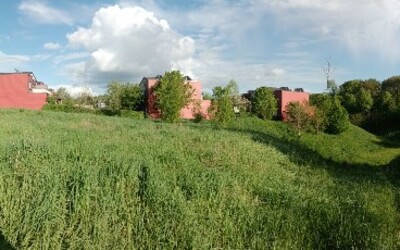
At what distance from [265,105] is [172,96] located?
53.2ft

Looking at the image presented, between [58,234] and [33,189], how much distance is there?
1.58m

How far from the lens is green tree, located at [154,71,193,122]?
42688mm

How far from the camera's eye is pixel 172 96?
143ft

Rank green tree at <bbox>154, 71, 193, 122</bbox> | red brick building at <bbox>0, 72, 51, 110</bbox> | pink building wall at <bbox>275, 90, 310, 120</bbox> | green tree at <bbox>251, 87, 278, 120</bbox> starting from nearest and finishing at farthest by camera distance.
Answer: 1. green tree at <bbox>154, 71, 193, 122</bbox>
2. red brick building at <bbox>0, 72, 51, 110</bbox>
3. green tree at <bbox>251, 87, 278, 120</bbox>
4. pink building wall at <bbox>275, 90, 310, 120</bbox>

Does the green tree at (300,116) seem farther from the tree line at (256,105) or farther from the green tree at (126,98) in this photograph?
the green tree at (126,98)

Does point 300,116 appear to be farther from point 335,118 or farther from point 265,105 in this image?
point 265,105

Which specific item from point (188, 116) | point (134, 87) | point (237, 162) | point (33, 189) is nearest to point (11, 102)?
point (134, 87)

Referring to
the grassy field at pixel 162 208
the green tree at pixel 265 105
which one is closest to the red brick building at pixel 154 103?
the green tree at pixel 265 105

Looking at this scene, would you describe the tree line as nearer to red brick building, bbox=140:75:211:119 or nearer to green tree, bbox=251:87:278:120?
green tree, bbox=251:87:278:120

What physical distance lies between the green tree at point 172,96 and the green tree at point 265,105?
10643 mm

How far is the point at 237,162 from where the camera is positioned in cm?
1436

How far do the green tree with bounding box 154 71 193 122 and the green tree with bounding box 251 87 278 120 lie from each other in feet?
34.9

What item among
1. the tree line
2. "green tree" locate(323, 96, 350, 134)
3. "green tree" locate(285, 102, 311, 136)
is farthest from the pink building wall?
"green tree" locate(285, 102, 311, 136)

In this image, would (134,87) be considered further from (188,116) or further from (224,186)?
(224,186)
